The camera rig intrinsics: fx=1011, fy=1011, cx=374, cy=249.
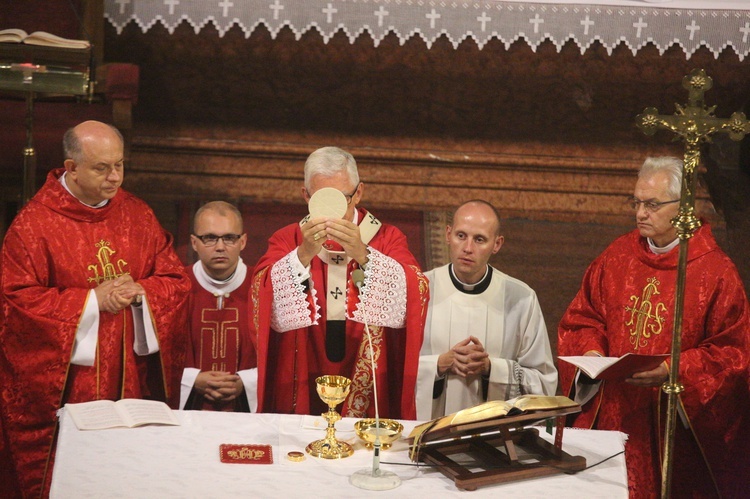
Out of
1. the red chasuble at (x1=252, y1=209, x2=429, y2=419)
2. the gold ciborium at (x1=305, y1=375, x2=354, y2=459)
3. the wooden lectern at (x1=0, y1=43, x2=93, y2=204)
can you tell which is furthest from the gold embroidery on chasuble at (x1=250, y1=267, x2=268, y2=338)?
the wooden lectern at (x1=0, y1=43, x2=93, y2=204)

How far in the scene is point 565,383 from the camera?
4.98 meters

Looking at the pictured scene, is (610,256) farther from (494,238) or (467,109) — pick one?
(467,109)

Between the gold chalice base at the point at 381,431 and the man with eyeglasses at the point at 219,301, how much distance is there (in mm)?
1675

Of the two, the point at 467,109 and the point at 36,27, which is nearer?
the point at 36,27

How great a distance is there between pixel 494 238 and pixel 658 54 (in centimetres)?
281

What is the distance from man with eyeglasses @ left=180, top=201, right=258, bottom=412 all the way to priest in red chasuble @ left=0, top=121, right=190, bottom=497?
0.36 metres

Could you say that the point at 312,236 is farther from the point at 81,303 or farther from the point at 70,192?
the point at 70,192

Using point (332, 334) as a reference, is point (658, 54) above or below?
above

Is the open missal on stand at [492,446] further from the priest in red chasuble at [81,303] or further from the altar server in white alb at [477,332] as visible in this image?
the priest in red chasuble at [81,303]

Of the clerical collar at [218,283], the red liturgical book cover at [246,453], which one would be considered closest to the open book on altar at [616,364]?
the red liturgical book cover at [246,453]

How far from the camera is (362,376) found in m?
4.65

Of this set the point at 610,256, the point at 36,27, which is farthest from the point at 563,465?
the point at 36,27

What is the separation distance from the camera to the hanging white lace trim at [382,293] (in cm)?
435

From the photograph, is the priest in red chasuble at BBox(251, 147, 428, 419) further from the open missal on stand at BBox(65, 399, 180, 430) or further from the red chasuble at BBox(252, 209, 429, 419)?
the open missal on stand at BBox(65, 399, 180, 430)
